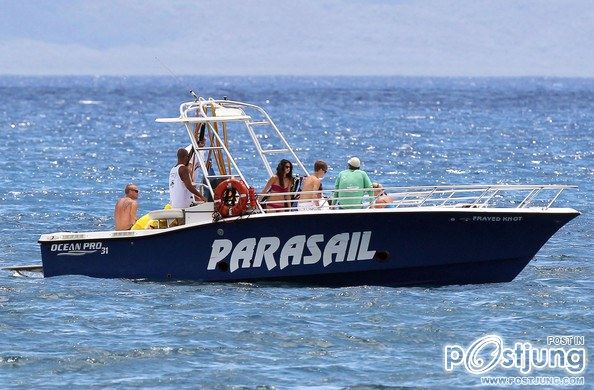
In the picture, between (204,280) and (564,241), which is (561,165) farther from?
(204,280)

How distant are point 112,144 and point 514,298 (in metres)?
40.7

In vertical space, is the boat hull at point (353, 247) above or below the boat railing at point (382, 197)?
below

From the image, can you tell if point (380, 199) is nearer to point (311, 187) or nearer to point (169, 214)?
point (311, 187)

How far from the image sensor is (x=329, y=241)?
21375 mm

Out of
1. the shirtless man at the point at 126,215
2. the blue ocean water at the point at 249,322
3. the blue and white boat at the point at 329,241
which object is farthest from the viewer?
the shirtless man at the point at 126,215

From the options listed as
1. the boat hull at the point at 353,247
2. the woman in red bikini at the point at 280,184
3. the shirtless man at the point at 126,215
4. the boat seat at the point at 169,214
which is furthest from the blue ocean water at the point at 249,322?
the woman in red bikini at the point at 280,184

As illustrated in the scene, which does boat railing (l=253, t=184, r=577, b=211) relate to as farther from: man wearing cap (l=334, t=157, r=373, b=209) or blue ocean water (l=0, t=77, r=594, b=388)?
blue ocean water (l=0, t=77, r=594, b=388)

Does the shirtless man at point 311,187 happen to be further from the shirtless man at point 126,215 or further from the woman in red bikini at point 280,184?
the shirtless man at point 126,215

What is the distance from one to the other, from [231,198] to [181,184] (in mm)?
1199

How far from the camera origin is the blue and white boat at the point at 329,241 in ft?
69.6

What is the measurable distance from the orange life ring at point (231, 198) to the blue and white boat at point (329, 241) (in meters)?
0.01

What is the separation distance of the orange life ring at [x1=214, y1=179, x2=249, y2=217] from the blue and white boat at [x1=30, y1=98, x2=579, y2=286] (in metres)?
0.01

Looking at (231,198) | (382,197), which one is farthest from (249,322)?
(382,197)

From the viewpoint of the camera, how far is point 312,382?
55.4 feet
